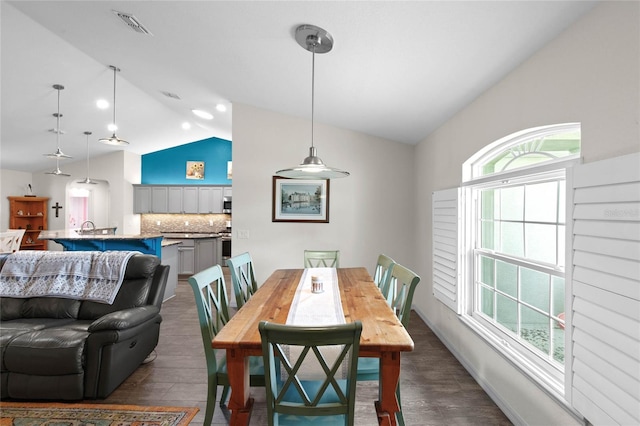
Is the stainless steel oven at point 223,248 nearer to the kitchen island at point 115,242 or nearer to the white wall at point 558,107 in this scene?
the kitchen island at point 115,242

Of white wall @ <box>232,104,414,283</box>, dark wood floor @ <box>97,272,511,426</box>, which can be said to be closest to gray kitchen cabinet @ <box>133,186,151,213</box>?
white wall @ <box>232,104,414,283</box>

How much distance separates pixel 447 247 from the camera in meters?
3.14

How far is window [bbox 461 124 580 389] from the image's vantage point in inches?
72.4

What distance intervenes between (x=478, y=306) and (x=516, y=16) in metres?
2.26

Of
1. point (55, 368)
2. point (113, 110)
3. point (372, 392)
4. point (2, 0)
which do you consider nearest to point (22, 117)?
point (113, 110)

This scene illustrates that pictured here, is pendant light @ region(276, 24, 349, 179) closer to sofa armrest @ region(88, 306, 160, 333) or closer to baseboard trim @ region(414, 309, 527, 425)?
sofa armrest @ region(88, 306, 160, 333)

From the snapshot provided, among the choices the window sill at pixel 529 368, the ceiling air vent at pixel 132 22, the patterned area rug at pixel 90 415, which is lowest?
the patterned area rug at pixel 90 415

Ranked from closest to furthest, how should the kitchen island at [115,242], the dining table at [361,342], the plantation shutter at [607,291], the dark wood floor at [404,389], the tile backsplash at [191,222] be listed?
the plantation shutter at [607,291]
the dining table at [361,342]
the dark wood floor at [404,389]
the kitchen island at [115,242]
the tile backsplash at [191,222]

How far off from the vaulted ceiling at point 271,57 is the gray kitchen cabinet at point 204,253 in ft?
9.70

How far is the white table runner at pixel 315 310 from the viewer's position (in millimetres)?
1785

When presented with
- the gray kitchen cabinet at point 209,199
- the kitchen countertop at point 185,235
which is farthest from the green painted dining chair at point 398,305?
the gray kitchen cabinet at point 209,199

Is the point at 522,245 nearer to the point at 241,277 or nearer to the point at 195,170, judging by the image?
the point at 241,277

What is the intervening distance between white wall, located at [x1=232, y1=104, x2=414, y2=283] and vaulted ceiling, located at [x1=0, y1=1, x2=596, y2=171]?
0.85 feet

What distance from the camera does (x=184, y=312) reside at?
4336 mm
